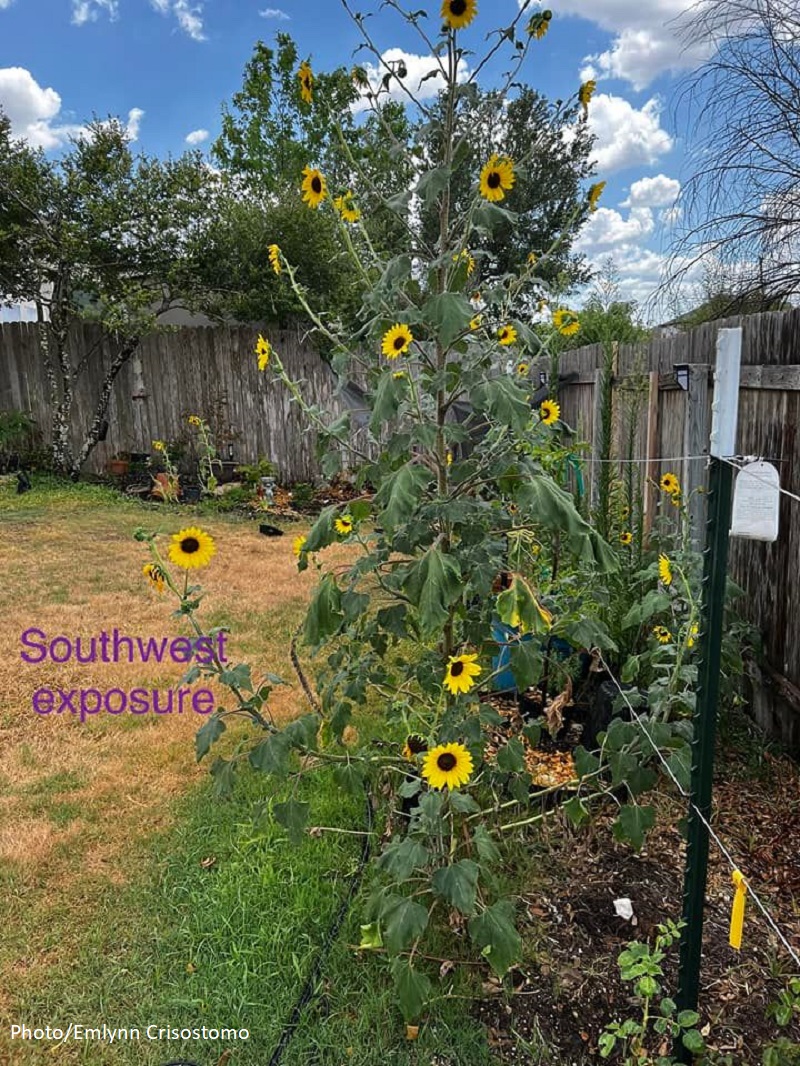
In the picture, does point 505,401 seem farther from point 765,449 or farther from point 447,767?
point 765,449

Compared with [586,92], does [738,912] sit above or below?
below

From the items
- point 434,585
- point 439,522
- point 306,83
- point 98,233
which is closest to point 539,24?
point 306,83

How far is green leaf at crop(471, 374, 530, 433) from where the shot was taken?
1248 millimetres

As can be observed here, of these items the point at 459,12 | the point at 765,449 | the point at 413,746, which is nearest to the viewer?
the point at 459,12

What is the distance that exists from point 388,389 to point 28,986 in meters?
1.59

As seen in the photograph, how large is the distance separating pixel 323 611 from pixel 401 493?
1.11ft

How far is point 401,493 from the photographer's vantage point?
4.18 ft

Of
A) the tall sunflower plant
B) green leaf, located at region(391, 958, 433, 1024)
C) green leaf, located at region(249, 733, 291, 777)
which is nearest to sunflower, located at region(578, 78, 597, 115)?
the tall sunflower plant

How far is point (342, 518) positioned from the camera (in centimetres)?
160

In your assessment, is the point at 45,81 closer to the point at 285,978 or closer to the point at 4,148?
the point at 4,148

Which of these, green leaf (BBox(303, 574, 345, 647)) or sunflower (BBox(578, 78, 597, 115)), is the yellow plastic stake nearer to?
green leaf (BBox(303, 574, 345, 647))

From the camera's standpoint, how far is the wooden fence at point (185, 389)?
8039 mm

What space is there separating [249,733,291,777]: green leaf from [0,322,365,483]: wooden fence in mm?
6573

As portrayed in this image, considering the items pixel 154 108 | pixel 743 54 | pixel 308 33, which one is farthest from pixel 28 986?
pixel 154 108
